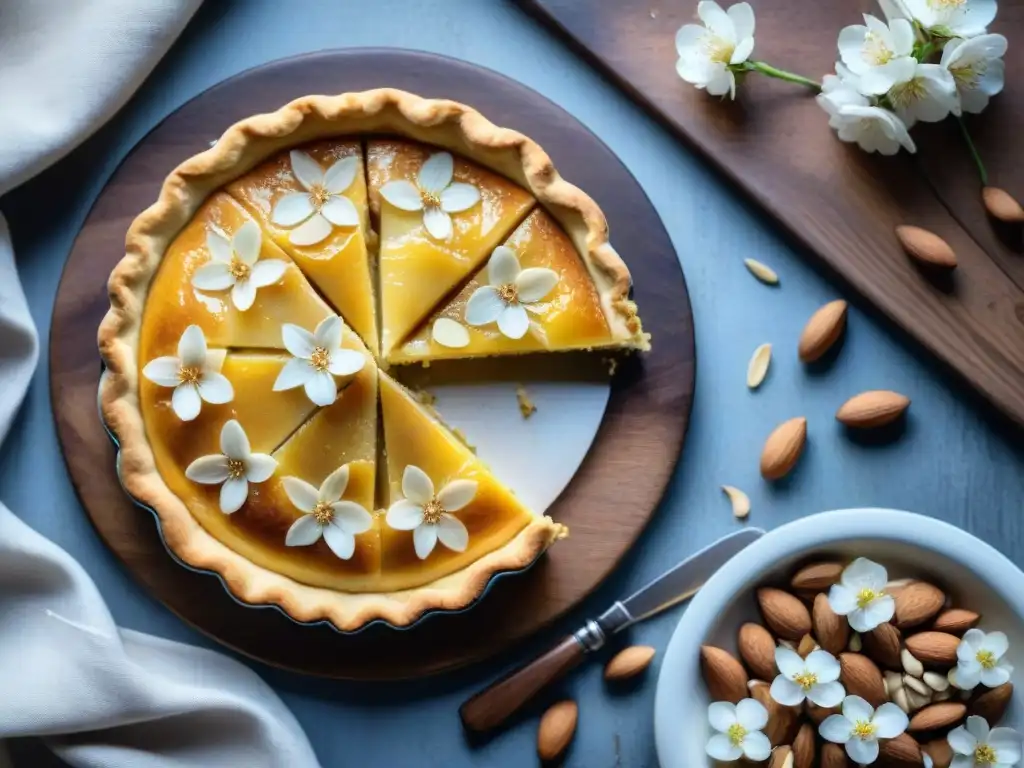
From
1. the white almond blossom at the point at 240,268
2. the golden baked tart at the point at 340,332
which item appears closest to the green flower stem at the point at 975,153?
the golden baked tart at the point at 340,332

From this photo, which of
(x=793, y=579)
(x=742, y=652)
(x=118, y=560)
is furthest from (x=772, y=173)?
(x=118, y=560)

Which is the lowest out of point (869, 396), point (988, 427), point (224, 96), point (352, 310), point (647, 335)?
point (988, 427)

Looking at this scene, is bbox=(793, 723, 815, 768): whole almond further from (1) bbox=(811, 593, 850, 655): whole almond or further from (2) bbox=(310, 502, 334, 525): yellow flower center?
(2) bbox=(310, 502, 334, 525): yellow flower center

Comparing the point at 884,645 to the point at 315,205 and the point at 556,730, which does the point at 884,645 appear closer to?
the point at 556,730

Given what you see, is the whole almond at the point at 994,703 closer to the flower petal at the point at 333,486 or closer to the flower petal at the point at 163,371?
the flower petal at the point at 333,486

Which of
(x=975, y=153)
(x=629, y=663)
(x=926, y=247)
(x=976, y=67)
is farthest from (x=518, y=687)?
(x=976, y=67)

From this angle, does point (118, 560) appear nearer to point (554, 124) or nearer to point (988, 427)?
point (554, 124)
